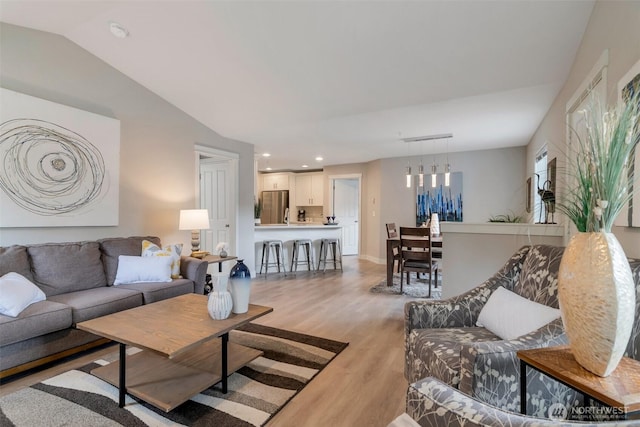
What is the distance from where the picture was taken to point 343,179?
8.17 metres

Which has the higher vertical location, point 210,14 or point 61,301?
point 210,14

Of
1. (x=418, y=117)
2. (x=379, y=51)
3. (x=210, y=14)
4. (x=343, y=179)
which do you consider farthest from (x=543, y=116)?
(x=343, y=179)

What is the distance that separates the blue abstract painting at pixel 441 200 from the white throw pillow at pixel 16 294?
5.99 m

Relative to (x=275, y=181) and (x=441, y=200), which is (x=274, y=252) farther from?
(x=275, y=181)

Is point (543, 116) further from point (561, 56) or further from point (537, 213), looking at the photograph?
point (561, 56)

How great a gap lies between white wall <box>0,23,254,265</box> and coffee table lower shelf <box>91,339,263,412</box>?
173 centimetres

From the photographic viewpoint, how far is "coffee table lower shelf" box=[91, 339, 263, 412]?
1844 millimetres

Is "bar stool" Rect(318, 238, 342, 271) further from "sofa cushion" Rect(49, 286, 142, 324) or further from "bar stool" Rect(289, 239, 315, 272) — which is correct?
"sofa cushion" Rect(49, 286, 142, 324)

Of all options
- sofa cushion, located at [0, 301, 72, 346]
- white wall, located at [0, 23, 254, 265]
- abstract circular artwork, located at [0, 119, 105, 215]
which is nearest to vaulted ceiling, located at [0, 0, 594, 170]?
white wall, located at [0, 23, 254, 265]

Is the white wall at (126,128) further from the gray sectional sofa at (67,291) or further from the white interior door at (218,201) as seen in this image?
the white interior door at (218,201)

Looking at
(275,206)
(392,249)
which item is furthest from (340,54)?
(275,206)

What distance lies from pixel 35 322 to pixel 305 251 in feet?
14.3

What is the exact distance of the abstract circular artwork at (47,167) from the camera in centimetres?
272

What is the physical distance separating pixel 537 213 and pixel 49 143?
5.51m
